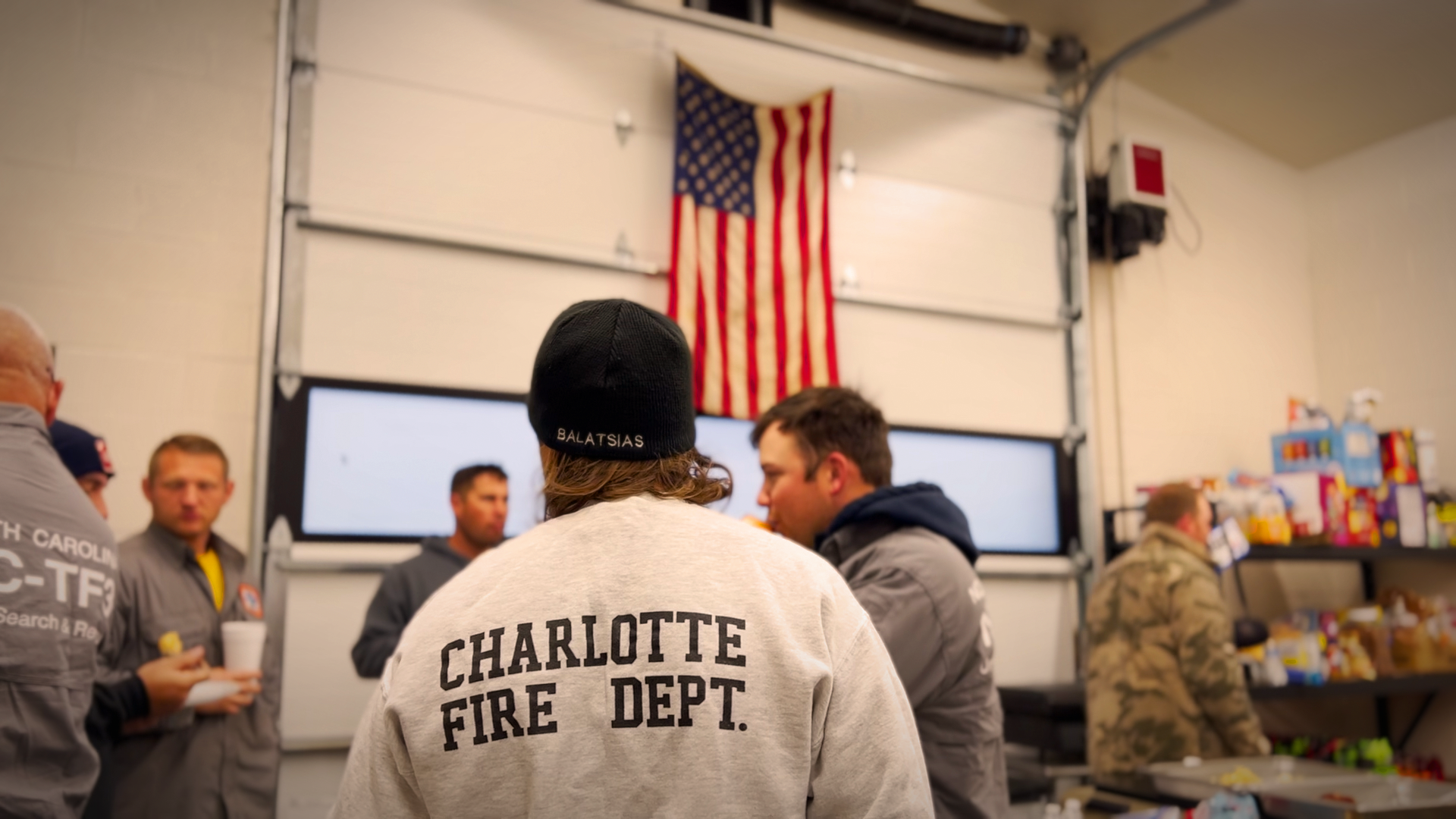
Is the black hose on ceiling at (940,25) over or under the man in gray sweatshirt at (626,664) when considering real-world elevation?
over

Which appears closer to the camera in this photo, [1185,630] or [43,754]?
[43,754]

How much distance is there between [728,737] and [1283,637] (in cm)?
442

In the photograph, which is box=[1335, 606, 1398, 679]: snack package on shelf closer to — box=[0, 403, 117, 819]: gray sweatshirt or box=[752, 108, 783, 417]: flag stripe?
A: box=[752, 108, 783, 417]: flag stripe

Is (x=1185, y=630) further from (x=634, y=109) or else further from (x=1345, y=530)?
(x=634, y=109)

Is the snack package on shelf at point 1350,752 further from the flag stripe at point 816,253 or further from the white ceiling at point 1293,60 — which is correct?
the white ceiling at point 1293,60

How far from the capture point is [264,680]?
3172 millimetres

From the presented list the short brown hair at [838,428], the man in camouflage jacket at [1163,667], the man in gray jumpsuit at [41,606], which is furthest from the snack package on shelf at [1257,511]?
the man in gray jumpsuit at [41,606]

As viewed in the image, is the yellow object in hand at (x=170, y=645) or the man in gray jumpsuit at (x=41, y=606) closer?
the man in gray jumpsuit at (x=41, y=606)

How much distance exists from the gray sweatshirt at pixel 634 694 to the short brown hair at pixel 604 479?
0.03m

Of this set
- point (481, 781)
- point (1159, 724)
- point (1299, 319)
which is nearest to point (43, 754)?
point (481, 781)

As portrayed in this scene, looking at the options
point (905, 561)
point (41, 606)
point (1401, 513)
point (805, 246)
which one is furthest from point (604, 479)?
point (1401, 513)

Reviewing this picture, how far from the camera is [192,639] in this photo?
2984mm

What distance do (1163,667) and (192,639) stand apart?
3263 millimetres

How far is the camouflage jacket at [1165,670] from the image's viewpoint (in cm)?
364
